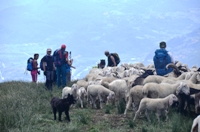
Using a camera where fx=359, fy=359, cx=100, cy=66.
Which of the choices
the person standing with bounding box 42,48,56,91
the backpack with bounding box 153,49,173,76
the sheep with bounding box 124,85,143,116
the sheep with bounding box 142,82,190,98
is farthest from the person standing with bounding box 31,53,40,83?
the sheep with bounding box 142,82,190,98

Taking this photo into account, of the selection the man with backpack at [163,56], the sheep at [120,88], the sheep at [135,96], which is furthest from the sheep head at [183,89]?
the man with backpack at [163,56]

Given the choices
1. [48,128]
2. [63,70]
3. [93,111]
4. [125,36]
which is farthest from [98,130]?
[125,36]

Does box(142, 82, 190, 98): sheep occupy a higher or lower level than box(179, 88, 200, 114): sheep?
higher

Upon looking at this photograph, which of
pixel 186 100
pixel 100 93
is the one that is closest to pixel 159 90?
pixel 186 100

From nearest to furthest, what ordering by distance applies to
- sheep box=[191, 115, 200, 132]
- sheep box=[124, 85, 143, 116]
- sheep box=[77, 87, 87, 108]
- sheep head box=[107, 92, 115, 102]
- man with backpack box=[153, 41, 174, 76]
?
sheep box=[191, 115, 200, 132] < sheep box=[124, 85, 143, 116] < sheep head box=[107, 92, 115, 102] < sheep box=[77, 87, 87, 108] < man with backpack box=[153, 41, 174, 76]

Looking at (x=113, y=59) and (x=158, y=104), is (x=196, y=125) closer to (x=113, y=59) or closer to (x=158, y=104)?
(x=158, y=104)

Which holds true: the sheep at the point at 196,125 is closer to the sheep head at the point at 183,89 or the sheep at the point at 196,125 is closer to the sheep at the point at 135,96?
the sheep head at the point at 183,89

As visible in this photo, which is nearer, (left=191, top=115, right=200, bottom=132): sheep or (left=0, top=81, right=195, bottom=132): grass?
(left=191, top=115, right=200, bottom=132): sheep

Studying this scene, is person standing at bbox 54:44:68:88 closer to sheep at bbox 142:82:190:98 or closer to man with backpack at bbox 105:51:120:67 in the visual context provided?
man with backpack at bbox 105:51:120:67

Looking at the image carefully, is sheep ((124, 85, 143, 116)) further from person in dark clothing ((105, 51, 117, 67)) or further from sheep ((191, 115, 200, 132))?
person in dark clothing ((105, 51, 117, 67))

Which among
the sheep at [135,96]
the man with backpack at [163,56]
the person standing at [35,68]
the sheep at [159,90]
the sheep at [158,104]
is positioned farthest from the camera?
the person standing at [35,68]

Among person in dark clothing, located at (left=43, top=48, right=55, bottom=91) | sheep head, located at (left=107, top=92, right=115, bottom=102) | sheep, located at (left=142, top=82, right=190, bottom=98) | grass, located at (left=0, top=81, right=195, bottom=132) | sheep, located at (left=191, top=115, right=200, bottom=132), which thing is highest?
person in dark clothing, located at (left=43, top=48, right=55, bottom=91)

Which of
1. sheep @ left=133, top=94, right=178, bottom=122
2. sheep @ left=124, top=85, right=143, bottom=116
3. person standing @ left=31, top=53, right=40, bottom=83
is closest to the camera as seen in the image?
sheep @ left=133, top=94, right=178, bottom=122

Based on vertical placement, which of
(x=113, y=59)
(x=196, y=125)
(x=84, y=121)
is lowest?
(x=84, y=121)
